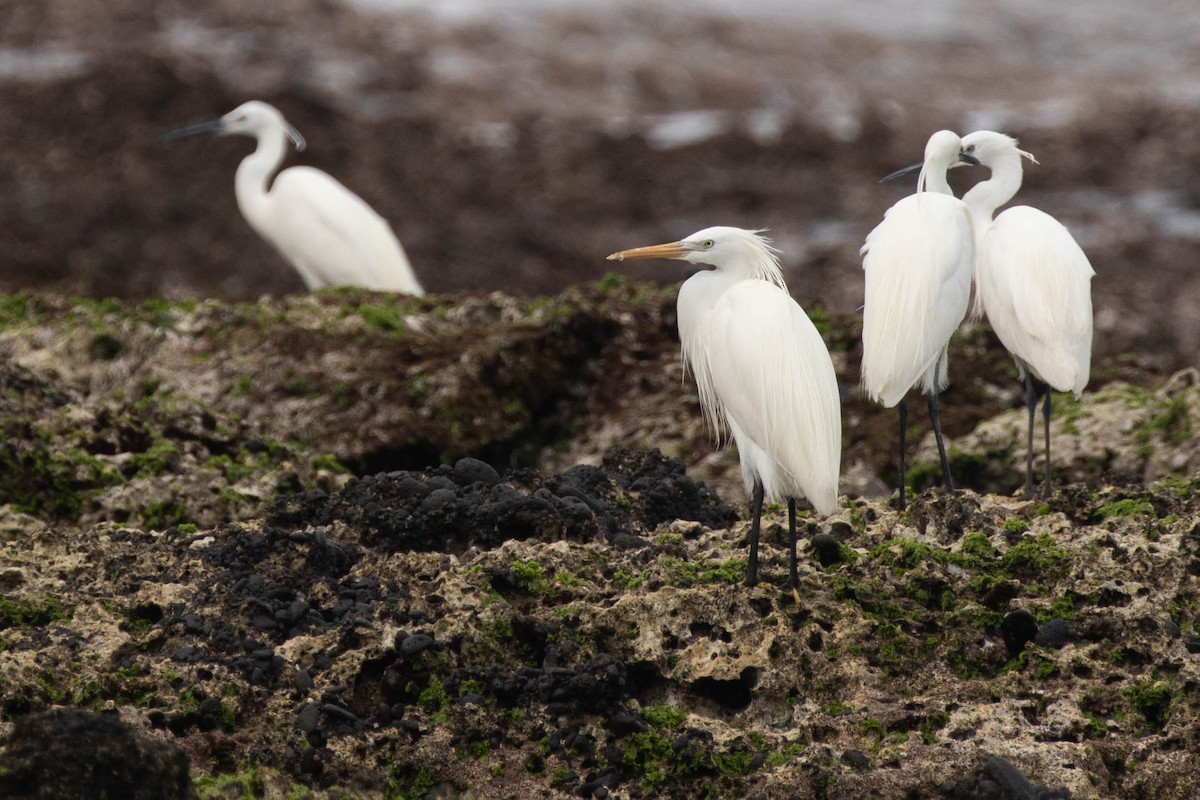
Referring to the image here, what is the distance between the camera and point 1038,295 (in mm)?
7227

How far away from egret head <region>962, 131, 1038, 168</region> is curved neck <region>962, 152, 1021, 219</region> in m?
0.01

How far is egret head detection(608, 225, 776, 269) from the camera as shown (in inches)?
230

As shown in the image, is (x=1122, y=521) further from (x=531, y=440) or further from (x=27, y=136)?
(x=27, y=136)

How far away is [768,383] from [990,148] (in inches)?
120

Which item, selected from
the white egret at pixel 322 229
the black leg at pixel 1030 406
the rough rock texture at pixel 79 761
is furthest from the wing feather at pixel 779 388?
the white egret at pixel 322 229

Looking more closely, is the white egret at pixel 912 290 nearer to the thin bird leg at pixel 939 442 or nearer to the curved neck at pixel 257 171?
the thin bird leg at pixel 939 442

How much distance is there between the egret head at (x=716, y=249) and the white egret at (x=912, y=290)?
0.81m

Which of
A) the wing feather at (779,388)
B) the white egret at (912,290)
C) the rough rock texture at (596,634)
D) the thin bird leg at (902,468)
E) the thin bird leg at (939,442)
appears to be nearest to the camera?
the rough rock texture at (596,634)

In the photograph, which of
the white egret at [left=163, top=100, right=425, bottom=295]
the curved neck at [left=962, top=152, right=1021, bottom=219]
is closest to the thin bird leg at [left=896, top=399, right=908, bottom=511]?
the curved neck at [left=962, top=152, right=1021, bottom=219]

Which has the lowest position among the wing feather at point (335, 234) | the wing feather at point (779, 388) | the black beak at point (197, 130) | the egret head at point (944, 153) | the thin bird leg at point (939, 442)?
the thin bird leg at point (939, 442)

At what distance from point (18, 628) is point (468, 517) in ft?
5.83

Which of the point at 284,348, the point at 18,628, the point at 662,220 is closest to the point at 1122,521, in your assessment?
the point at 18,628

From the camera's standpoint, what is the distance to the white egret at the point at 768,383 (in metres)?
5.51

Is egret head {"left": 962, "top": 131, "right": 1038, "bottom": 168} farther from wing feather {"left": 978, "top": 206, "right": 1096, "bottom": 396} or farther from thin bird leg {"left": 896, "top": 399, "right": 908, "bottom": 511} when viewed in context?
thin bird leg {"left": 896, "top": 399, "right": 908, "bottom": 511}
